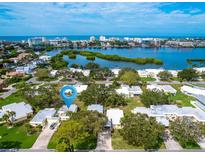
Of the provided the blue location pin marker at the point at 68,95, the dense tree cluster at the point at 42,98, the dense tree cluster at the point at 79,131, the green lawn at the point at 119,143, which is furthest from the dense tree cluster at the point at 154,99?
the dense tree cluster at the point at 42,98

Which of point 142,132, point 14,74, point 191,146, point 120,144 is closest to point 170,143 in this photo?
point 191,146

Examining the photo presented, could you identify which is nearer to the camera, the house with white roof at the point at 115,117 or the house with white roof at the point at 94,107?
the house with white roof at the point at 115,117

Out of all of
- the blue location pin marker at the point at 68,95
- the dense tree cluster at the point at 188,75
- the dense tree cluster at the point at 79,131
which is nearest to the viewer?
the dense tree cluster at the point at 79,131

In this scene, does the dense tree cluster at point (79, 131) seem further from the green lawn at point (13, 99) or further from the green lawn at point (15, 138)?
the green lawn at point (13, 99)

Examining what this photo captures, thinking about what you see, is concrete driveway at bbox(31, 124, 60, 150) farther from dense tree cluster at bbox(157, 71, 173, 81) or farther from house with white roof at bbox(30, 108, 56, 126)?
dense tree cluster at bbox(157, 71, 173, 81)

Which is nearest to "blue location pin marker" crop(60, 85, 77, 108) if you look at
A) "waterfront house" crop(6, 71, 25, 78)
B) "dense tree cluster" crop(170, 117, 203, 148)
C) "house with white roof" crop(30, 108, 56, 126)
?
"house with white roof" crop(30, 108, 56, 126)

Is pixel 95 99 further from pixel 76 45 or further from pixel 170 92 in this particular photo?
pixel 76 45

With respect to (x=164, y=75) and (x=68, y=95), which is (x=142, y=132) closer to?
(x=68, y=95)

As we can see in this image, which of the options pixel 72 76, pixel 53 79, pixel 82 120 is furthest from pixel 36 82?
pixel 82 120
